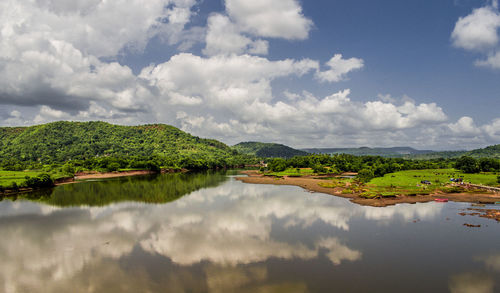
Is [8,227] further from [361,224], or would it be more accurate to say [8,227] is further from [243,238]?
[361,224]

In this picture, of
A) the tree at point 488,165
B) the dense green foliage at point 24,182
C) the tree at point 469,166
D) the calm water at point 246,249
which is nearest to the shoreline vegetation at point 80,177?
the dense green foliage at point 24,182

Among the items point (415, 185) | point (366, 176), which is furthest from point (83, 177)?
point (415, 185)

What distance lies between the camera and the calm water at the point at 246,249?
27.0 meters

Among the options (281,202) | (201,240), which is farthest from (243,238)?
(281,202)

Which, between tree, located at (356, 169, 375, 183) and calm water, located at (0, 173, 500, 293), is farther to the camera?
tree, located at (356, 169, 375, 183)

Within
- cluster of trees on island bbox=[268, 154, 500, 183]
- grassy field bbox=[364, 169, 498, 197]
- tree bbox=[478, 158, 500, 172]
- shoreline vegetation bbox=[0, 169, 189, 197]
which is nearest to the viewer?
grassy field bbox=[364, 169, 498, 197]

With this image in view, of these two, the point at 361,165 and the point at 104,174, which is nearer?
the point at 104,174

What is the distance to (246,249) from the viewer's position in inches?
1400

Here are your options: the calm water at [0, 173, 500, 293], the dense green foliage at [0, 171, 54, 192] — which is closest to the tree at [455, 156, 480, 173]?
the calm water at [0, 173, 500, 293]

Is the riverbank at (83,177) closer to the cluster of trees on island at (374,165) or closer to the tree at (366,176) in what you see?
the cluster of trees on island at (374,165)

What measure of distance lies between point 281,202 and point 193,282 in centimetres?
4419

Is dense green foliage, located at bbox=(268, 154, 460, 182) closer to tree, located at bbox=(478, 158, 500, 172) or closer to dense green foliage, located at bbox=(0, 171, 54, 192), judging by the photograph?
tree, located at bbox=(478, 158, 500, 172)

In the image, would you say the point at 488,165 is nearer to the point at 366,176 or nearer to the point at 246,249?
the point at 366,176

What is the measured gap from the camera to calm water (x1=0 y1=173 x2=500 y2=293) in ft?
88.7
